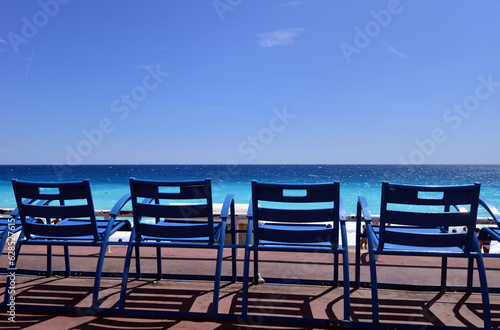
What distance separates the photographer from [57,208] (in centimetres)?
256

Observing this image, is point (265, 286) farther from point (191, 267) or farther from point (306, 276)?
point (191, 267)

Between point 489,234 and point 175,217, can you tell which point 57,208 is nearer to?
point 175,217

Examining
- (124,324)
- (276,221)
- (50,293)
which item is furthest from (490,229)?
(50,293)

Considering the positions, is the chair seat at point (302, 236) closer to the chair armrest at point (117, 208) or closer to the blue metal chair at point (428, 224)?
the blue metal chair at point (428, 224)

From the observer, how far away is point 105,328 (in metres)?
2.25

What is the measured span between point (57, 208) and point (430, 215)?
8.12 feet

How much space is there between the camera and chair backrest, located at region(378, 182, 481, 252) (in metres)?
2.26

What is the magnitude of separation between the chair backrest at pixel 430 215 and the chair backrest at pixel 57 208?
77.8 inches

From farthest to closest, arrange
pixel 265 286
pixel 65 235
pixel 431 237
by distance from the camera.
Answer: pixel 265 286 < pixel 65 235 < pixel 431 237

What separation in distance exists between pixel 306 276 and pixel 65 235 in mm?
1936

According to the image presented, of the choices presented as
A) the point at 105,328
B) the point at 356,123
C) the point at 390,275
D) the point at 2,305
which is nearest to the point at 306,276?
the point at 390,275

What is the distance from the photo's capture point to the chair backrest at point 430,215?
2258 millimetres

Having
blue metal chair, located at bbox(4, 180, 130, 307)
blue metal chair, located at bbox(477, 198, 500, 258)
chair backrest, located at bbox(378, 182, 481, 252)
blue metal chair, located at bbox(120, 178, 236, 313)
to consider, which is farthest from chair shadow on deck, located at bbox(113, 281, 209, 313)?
blue metal chair, located at bbox(477, 198, 500, 258)

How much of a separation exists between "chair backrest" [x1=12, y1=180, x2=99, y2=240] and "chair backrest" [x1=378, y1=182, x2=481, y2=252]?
1976mm
